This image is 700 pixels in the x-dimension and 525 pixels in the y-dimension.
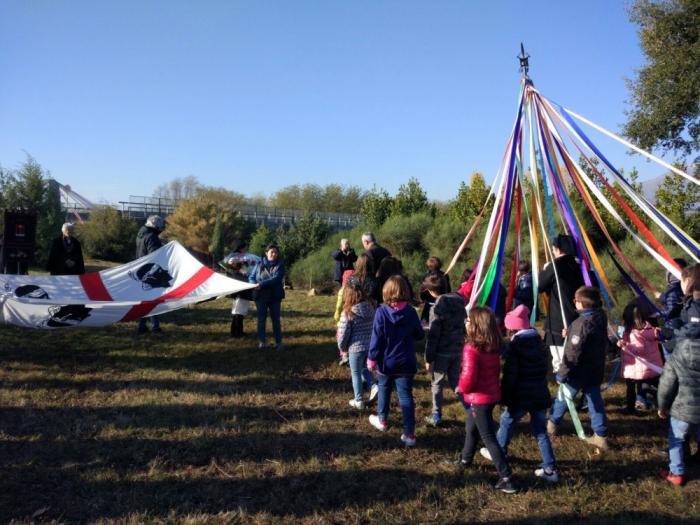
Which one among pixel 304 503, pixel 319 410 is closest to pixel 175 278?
pixel 319 410

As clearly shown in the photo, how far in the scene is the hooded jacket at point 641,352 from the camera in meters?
4.70

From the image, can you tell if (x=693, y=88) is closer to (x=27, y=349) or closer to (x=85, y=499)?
(x=85, y=499)

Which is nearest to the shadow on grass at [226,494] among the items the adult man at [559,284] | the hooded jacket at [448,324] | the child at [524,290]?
the hooded jacket at [448,324]

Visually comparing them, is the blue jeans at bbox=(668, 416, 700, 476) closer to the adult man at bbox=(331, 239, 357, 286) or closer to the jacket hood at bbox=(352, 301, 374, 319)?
the jacket hood at bbox=(352, 301, 374, 319)

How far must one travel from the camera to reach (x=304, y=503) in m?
3.22

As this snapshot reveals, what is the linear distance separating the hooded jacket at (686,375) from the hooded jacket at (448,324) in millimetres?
1636

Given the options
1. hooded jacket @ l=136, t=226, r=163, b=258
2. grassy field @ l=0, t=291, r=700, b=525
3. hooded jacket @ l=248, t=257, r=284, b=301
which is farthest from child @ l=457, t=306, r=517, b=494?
hooded jacket @ l=136, t=226, r=163, b=258

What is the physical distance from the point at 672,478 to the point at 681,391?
64cm

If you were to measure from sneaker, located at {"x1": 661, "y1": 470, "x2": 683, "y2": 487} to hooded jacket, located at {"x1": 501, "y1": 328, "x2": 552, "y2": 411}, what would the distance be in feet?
3.48

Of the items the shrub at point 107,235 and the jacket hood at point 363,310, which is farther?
the shrub at point 107,235

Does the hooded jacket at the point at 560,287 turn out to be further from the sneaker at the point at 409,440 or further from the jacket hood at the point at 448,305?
the sneaker at the point at 409,440

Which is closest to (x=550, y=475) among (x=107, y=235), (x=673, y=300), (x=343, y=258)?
(x=673, y=300)

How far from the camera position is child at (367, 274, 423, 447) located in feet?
13.4

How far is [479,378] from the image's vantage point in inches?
138
